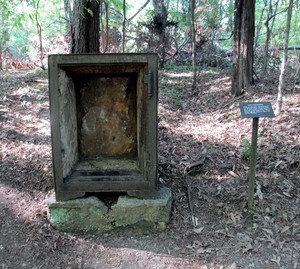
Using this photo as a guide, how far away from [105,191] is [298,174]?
2198 millimetres

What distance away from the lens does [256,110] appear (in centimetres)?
308

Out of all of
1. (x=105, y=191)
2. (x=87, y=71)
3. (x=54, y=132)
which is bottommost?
(x=105, y=191)

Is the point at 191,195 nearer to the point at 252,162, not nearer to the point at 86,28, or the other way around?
the point at 252,162

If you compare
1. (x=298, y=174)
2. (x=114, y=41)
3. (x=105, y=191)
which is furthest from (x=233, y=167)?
(x=114, y=41)

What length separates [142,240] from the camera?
3.17 metres

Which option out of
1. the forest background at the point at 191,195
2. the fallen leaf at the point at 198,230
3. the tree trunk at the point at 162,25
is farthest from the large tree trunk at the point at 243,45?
the tree trunk at the point at 162,25

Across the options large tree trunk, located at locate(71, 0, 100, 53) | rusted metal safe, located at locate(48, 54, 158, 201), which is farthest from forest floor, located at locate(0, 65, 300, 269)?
large tree trunk, located at locate(71, 0, 100, 53)

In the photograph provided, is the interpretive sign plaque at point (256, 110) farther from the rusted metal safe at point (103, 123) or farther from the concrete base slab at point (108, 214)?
the concrete base slab at point (108, 214)

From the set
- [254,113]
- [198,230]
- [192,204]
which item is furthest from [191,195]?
[254,113]

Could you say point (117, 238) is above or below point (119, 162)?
below

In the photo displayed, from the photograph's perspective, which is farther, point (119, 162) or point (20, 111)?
point (20, 111)

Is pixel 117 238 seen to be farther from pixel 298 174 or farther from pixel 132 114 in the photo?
pixel 298 174

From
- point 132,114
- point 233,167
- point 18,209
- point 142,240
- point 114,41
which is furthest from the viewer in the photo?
point 114,41

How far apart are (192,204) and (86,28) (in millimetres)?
3041
